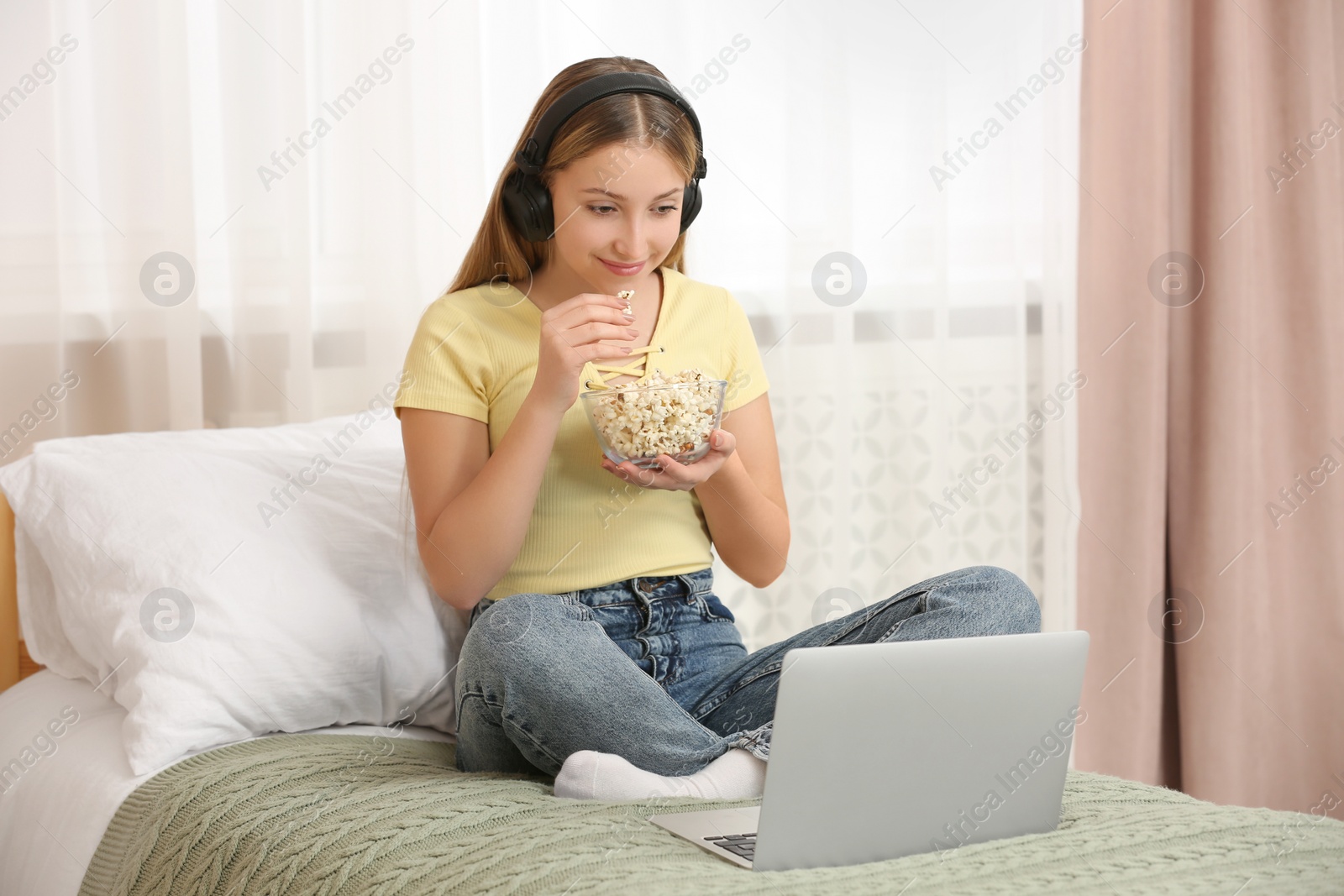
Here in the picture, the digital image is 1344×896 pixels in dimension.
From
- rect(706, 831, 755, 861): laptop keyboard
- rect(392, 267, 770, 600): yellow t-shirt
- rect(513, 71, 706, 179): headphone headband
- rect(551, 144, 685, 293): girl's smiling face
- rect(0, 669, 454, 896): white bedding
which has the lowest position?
rect(0, 669, 454, 896): white bedding

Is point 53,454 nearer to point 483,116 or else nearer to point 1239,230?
point 483,116

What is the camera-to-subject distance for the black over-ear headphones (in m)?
1.13

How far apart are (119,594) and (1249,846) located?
1.04m

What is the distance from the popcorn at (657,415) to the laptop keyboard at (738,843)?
→ 35 centimetres

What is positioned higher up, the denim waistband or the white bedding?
the denim waistband

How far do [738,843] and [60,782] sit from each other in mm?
704

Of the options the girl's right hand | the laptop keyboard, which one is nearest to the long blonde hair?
the girl's right hand

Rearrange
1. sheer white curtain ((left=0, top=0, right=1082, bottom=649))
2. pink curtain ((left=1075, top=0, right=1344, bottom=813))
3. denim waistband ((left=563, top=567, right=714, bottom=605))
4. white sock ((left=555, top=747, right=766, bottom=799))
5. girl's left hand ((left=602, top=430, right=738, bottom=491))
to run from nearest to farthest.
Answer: white sock ((left=555, top=747, right=766, bottom=799)) < girl's left hand ((left=602, top=430, right=738, bottom=491)) < denim waistband ((left=563, top=567, right=714, bottom=605)) < sheer white curtain ((left=0, top=0, right=1082, bottom=649)) < pink curtain ((left=1075, top=0, right=1344, bottom=813))

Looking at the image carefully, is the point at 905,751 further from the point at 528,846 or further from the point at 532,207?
the point at 532,207

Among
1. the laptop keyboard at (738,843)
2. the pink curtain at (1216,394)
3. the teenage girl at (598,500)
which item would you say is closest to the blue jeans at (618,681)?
the teenage girl at (598,500)

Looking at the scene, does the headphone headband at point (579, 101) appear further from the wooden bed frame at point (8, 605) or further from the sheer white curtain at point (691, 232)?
the wooden bed frame at point (8, 605)

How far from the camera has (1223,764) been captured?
193 centimetres

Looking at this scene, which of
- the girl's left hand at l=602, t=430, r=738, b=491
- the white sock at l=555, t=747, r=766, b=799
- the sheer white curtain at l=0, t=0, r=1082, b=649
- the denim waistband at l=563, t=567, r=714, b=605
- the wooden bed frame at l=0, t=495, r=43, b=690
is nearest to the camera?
the white sock at l=555, t=747, r=766, b=799

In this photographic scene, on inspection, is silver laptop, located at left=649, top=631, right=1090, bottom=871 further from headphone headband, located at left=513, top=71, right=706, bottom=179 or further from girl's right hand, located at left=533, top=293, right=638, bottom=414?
headphone headband, located at left=513, top=71, right=706, bottom=179
